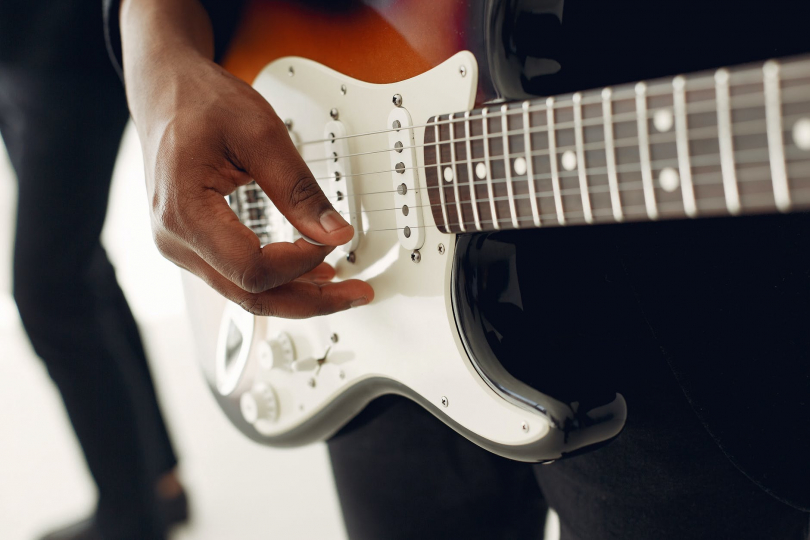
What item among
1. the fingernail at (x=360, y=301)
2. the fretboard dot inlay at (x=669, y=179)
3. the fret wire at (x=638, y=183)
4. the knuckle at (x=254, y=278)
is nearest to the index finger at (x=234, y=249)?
the knuckle at (x=254, y=278)

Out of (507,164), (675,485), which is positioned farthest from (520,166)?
(675,485)

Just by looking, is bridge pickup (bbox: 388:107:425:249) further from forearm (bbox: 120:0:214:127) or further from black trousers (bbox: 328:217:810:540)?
forearm (bbox: 120:0:214:127)

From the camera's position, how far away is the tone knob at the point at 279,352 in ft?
2.32

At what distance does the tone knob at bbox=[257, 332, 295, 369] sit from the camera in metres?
0.71

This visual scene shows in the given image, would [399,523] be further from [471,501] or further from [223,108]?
[223,108]

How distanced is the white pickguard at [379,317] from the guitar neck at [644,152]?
0.26 feet

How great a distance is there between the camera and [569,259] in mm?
498

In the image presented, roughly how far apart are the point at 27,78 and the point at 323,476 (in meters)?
1.16

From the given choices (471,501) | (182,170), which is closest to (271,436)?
(471,501)

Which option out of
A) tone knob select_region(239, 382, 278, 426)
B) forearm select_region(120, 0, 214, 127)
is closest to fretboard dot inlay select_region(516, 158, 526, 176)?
Answer: forearm select_region(120, 0, 214, 127)

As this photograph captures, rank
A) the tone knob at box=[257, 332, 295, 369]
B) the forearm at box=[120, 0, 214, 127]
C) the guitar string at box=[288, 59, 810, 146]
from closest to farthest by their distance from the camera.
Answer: the guitar string at box=[288, 59, 810, 146], the forearm at box=[120, 0, 214, 127], the tone knob at box=[257, 332, 295, 369]

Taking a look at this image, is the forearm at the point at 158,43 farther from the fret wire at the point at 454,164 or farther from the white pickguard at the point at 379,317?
the fret wire at the point at 454,164

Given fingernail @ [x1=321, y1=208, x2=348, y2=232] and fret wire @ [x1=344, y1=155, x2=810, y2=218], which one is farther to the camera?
fingernail @ [x1=321, y1=208, x2=348, y2=232]

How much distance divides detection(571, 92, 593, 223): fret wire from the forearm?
41 centimetres
